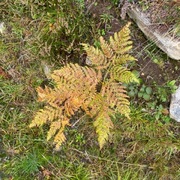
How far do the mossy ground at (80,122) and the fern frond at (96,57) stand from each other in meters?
0.35

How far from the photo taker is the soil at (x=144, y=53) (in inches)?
148

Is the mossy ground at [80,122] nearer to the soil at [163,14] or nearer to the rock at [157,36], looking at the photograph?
the rock at [157,36]

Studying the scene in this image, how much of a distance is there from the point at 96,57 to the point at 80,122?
0.99m

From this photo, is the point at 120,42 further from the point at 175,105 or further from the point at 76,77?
the point at 175,105

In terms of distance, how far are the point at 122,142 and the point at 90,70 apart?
113 centimetres

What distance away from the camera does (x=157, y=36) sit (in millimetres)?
3600

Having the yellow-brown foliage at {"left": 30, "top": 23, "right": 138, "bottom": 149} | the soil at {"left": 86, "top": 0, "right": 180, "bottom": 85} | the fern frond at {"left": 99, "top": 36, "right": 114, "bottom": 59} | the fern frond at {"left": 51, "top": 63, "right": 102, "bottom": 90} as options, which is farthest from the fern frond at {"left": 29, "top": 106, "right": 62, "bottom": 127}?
the soil at {"left": 86, "top": 0, "right": 180, "bottom": 85}

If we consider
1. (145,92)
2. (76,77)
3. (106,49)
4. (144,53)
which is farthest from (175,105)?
(76,77)

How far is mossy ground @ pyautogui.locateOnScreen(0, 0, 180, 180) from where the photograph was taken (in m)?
3.83

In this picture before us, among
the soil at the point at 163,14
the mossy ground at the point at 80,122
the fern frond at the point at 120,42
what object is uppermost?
the soil at the point at 163,14

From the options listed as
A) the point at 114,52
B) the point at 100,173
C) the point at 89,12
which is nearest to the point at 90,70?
the point at 114,52

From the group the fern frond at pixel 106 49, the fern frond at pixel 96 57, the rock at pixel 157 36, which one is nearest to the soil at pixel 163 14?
the rock at pixel 157 36

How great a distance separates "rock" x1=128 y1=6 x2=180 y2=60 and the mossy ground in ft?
0.40

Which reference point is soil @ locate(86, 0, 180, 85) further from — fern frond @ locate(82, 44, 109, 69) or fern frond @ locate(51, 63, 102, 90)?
fern frond @ locate(51, 63, 102, 90)
